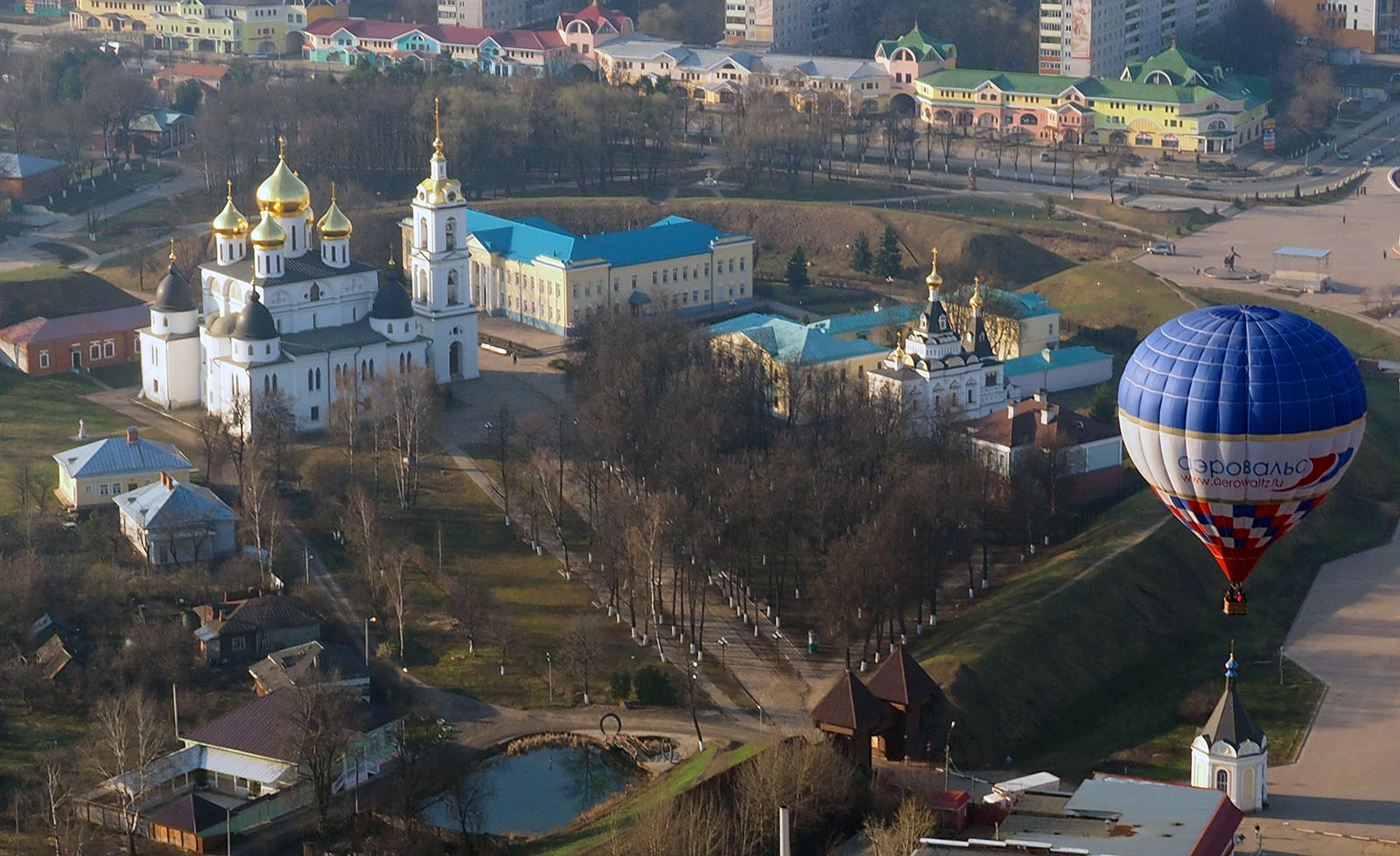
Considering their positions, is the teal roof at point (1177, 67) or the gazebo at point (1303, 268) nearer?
the gazebo at point (1303, 268)

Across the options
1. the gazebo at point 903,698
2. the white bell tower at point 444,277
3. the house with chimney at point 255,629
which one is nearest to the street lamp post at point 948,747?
the gazebo at point 903,698

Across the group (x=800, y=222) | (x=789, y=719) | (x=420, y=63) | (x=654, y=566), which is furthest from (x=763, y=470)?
(x=420, y=63)

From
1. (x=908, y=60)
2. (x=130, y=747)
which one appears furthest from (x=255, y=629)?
(x=908, y=60)

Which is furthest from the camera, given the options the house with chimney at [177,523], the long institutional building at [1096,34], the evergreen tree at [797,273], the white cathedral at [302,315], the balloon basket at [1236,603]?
the long institutional building at [1096,34]

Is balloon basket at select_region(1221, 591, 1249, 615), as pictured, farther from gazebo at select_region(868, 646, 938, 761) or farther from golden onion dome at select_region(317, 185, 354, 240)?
golden onion dome at select_region(317, 185, 354, 240)

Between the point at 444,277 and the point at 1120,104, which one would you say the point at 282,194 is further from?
the point at 1120,104

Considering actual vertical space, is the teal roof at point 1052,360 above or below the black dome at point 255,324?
below

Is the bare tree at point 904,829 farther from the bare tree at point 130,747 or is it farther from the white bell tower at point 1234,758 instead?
the bare tree at point 130,747

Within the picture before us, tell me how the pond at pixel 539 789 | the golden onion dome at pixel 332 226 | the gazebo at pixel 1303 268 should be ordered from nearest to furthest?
the pond at pixel 539 789, the golden onion dome at pixel 332 226, the gazebo at pixel 1303 268
